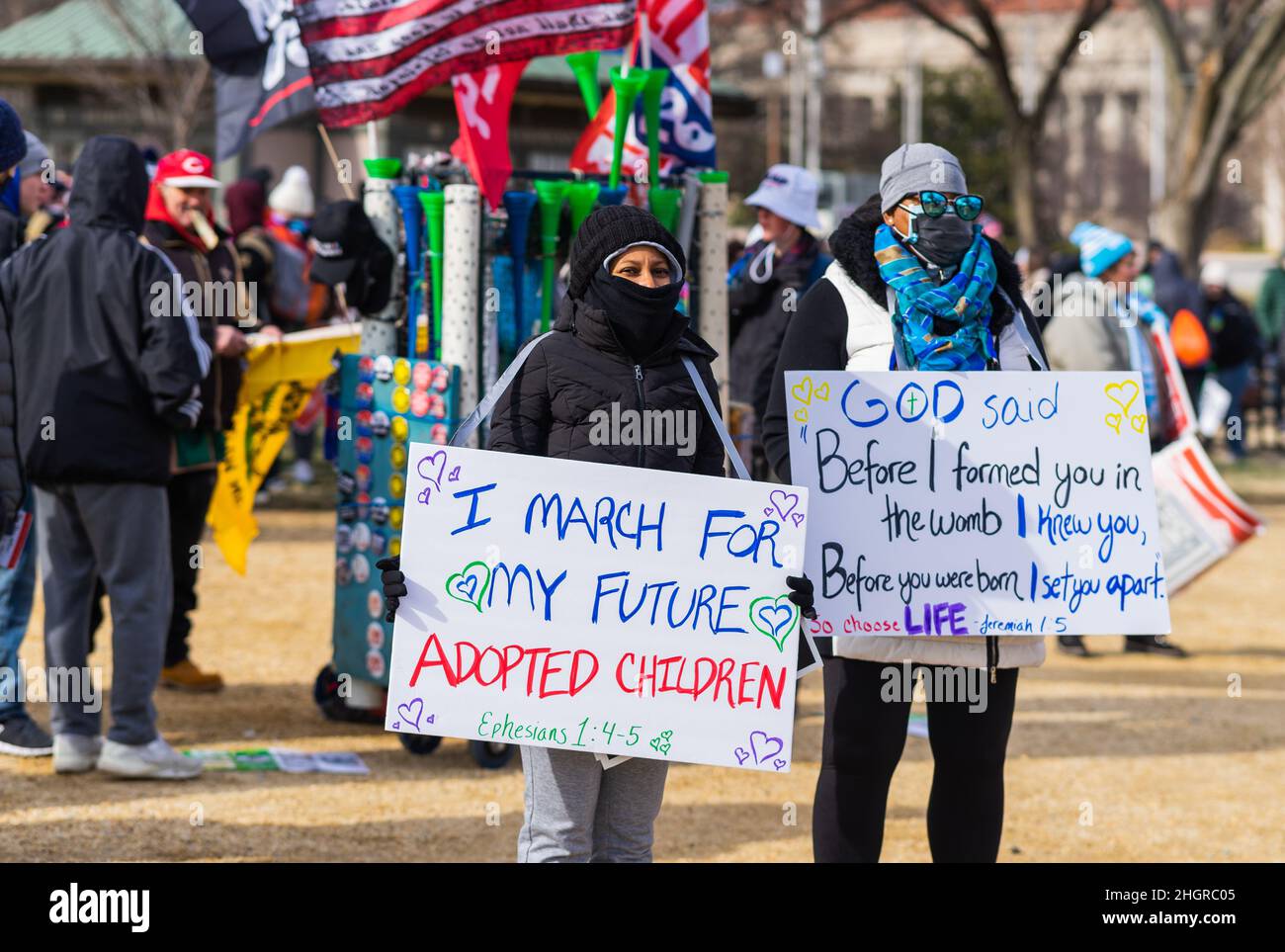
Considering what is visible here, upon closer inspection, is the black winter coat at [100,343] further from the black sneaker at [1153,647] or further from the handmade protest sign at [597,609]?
the black sneaker at [1153,647]

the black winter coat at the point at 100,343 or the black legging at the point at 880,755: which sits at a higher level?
the black winter coat at the point at 100,343

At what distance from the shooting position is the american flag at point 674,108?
722 cm

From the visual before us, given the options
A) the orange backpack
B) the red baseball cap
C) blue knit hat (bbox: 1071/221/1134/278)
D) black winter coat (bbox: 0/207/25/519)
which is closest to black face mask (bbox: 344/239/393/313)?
the red baseball cap

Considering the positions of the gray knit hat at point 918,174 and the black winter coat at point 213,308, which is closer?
the gray knit hat at point 918,174

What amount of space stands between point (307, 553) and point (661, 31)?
503cm

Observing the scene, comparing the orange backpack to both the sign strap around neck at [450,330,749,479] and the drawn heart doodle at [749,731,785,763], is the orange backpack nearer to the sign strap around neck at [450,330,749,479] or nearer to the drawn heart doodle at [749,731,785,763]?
the sign strap around neck at [450,330,749,479]

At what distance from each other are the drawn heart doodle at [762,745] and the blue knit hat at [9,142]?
2.83 meters

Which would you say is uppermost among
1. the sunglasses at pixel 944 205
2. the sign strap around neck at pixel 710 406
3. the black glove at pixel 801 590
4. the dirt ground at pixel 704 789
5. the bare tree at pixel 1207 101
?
the bare tree at pixel 1207 101

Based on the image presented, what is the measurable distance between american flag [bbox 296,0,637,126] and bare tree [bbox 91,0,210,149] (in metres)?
13.8

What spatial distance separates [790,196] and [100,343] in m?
2.76

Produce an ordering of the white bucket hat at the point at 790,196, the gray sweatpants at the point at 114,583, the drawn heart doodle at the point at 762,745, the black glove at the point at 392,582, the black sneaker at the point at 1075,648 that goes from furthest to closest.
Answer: the black sneaker at the point at 1075,648 < the white bucket hat at the point at 790,196 < the gray sweatpants at the point at 114,583 < the drawn heart doodle at the point at 762,745 < the black glove at the point at 392,582

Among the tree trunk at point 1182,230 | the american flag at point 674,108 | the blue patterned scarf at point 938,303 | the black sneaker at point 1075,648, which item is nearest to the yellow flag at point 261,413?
the american flag at point 674,108

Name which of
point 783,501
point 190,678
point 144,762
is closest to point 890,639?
point 783,501
